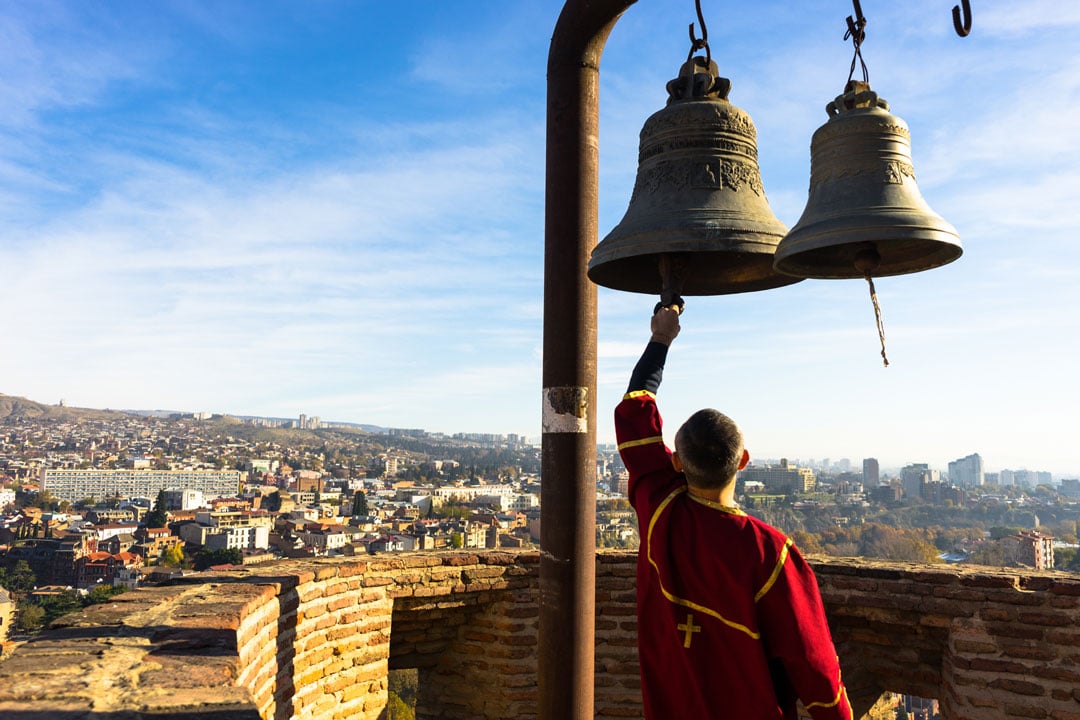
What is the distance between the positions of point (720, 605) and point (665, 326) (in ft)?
2.76

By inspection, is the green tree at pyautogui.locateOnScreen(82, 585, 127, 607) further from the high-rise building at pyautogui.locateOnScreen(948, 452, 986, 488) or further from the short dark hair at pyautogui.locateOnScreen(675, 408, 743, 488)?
the high-rise building at pyautogui.locateOnScreen(948, 452, 986, 488)

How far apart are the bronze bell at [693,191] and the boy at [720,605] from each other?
0.66 m

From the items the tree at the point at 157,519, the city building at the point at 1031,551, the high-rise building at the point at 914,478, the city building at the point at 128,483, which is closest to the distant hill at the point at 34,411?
the city building at the point at 128,483

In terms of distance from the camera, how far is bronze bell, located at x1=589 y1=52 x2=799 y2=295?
2.38 meters

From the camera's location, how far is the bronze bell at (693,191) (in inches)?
93.7

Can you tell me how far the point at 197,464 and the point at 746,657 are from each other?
13411cm

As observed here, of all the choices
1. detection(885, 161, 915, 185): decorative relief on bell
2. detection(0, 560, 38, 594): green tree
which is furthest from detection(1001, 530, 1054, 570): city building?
detection(0, 560, 38, 594): green tree

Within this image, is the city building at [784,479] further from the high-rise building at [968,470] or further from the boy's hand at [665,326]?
the boy's hand at [665,326]

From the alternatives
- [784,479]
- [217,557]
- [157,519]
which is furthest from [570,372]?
[784,479]

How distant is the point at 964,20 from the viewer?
225 cm

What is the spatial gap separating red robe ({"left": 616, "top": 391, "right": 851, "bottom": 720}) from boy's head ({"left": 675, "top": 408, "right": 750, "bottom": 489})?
0.27 ft

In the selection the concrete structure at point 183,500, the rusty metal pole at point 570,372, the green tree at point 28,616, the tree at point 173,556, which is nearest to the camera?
the rusty metal pole at point 570,372

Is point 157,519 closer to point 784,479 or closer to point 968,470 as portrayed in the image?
point 784,479

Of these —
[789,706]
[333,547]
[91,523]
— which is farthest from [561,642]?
[91,523]
